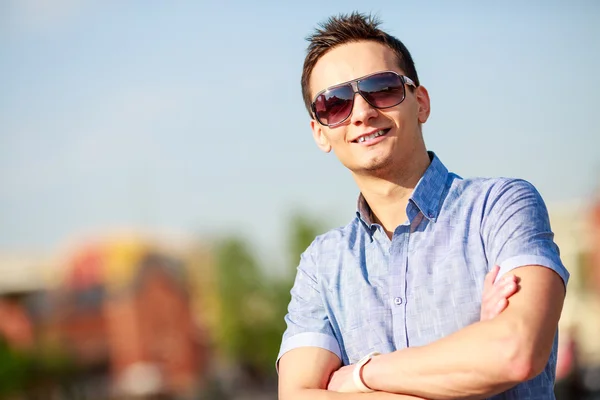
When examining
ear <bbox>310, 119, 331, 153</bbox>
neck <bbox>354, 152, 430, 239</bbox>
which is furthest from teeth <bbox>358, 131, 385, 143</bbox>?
ear <bbox>310, 119, 331, 153</bbox>

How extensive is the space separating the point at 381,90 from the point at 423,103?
226mm

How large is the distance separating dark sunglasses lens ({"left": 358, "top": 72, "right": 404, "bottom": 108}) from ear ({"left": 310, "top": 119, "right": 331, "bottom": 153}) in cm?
22

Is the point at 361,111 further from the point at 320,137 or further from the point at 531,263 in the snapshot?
the point at 531,263

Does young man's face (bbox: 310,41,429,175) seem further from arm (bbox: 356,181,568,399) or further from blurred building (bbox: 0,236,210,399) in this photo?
blurred building (bbox: 0,236,210,399)

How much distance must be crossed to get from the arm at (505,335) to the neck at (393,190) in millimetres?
247

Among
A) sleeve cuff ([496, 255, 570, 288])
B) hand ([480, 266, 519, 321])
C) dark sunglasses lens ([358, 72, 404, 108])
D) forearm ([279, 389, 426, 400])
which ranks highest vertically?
dark sunglasses lens ([358, 72, 404, 108])

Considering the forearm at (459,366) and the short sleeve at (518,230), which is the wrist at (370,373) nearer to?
the forearm at (459,366)

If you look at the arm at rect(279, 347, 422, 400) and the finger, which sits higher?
the finger

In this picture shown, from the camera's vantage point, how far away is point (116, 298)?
165 feet

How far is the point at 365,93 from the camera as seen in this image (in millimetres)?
2605

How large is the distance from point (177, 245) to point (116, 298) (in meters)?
11.8

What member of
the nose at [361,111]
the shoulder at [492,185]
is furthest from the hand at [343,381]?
the nose at [361,111]

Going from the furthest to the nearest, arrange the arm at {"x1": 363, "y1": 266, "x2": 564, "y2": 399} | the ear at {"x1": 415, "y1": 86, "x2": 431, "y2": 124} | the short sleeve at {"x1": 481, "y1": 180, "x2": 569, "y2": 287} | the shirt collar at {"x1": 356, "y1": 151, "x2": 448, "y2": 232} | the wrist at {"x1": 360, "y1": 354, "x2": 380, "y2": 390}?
the ear at {"x1": 415, "y1": 86, "x2": 431, "y2": 124} → the shirt collar at {"x1": 356, "y1": 151, "x2": 448, "y2": 232} → the wrist at {"x1": 360, "y1": 354, "x2": 380, "y2": 390} → the short sleeve at {"x1": 481, "y1": 180, "x2": 569, "y2": 287} → the arm at {"x1": 363, "y1": 266, "x2": 564, "y2": 399}

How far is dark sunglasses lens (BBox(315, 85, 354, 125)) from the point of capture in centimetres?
263
